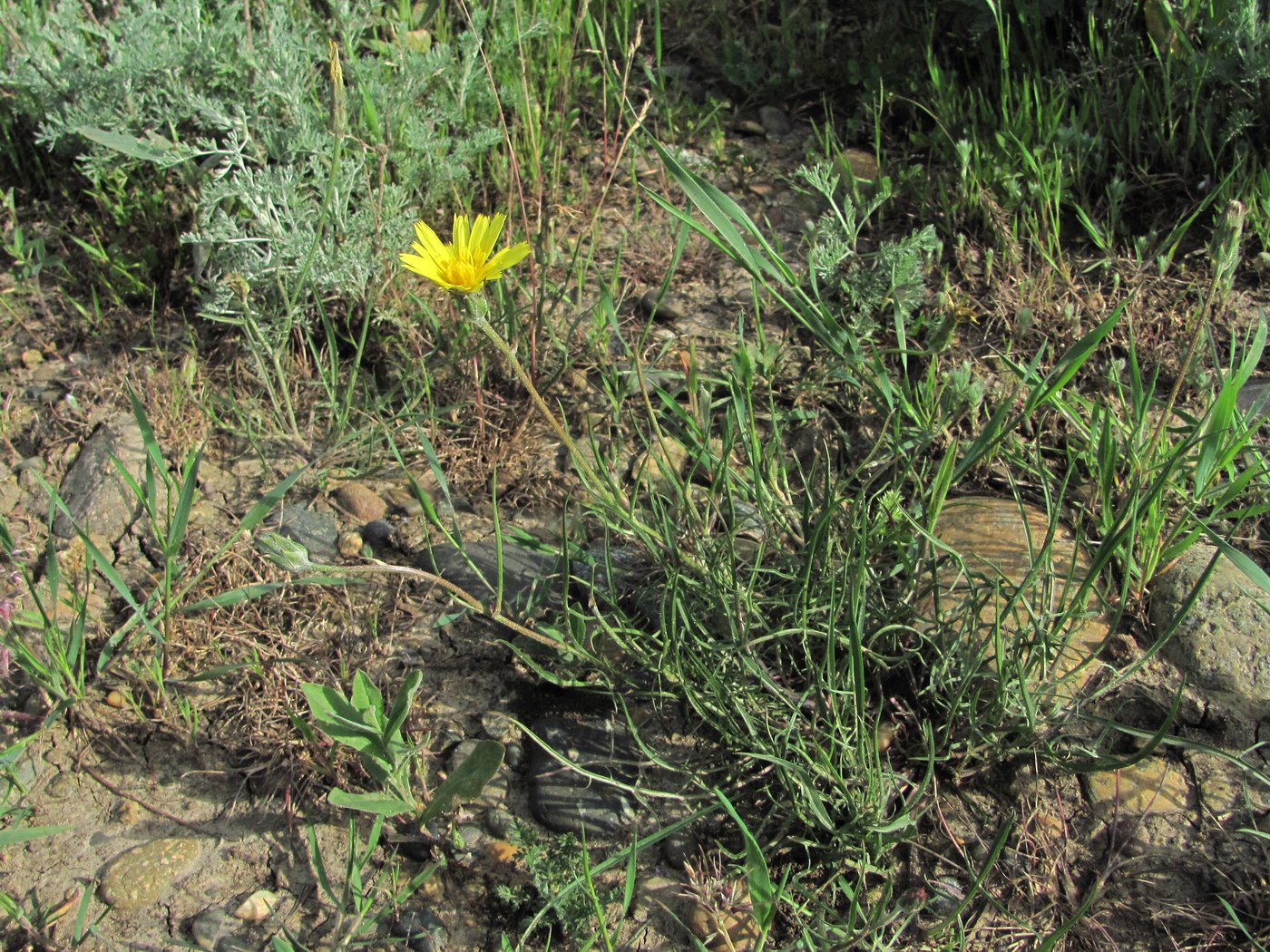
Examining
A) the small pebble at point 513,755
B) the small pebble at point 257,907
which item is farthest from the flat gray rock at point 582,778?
the small pebble at point 257,907

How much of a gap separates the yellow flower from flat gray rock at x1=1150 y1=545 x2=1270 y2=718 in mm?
1358

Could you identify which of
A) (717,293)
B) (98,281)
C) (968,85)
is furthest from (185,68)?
(968,85)

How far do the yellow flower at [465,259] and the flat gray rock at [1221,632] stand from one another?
136cm

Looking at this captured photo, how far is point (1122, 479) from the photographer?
7.33 ft

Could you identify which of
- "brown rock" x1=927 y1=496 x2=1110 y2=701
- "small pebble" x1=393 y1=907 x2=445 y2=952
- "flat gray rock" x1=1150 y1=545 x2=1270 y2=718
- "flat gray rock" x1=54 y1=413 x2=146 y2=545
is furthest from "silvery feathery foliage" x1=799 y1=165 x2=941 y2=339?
"flat gray rock" x1=54 y1=413 x2=146 y2=545

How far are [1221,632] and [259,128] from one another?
8.02 feet

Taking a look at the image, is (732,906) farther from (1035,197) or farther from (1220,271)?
(1035,197)

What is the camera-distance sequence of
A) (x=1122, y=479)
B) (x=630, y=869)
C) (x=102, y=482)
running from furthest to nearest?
(x=102, y=482)
(x=1122, y=479)
(x=630, y=869)

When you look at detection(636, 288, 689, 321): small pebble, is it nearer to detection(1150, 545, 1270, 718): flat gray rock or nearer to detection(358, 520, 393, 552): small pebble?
detection(358, 520, 393, 552): small pebble

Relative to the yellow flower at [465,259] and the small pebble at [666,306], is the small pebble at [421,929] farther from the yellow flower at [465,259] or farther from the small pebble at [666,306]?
the small pebble at [666,306]

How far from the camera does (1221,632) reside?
2.00 m

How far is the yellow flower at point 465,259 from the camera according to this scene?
5.65 ft

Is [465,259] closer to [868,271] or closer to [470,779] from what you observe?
[470,779]

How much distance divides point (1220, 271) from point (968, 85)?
145 centimetres
